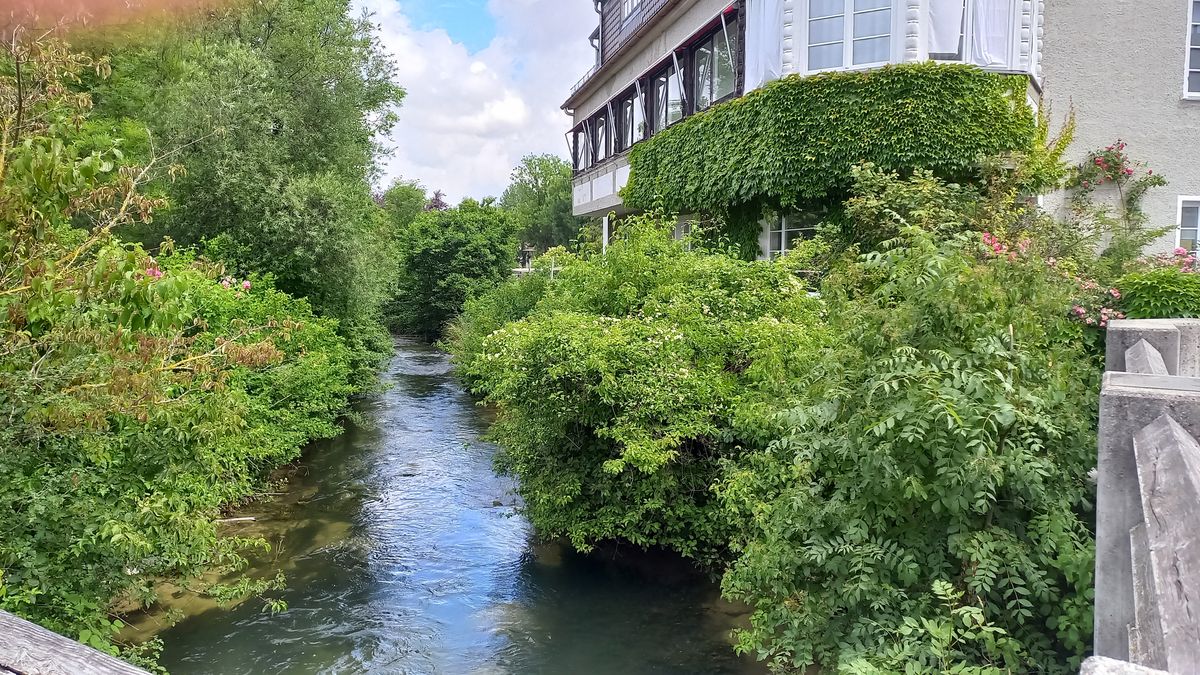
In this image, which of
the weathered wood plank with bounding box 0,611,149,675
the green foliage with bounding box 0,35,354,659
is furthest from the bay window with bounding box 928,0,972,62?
the weathered wood plank with bounding box 0,611,149,675

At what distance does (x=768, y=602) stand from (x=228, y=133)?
47.1 feet

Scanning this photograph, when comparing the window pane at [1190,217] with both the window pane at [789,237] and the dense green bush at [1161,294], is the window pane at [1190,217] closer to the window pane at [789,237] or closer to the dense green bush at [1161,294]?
the dense green bush at [1161,294]

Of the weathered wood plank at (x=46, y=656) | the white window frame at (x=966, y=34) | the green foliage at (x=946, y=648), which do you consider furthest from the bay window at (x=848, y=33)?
the weathered wood plank at (x=46, y=656)

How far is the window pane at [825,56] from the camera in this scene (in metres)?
13.3

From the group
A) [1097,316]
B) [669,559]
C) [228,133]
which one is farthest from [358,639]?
[228,133]

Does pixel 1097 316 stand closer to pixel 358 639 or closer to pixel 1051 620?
pixel 1051 620

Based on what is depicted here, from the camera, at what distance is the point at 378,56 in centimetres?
2222

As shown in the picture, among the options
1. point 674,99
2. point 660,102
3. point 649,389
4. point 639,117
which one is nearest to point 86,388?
point 649,389

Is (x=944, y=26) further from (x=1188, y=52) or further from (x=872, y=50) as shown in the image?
(x=1188, y=52)

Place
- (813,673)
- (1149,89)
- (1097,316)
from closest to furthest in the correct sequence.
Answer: (813,673) → (1097,316) → (1149,89)

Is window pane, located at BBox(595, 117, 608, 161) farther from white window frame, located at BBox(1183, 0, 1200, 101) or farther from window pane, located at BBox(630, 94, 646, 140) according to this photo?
white window frame, located at BBox(1183, 0, 1200, 101)

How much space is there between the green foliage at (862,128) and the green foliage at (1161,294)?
3417mm

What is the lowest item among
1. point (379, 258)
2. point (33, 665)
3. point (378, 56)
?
point (33, 665)

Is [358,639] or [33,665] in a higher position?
[33,665]
